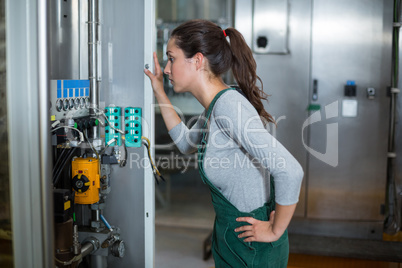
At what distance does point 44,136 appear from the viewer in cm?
115

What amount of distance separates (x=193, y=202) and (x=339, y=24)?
2445 mm

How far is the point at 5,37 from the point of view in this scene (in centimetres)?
115

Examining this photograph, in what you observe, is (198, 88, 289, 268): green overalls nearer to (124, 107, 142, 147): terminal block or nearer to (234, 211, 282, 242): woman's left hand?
(234, 211, 282, 242): woman's left hand

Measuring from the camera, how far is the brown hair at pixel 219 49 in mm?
1497

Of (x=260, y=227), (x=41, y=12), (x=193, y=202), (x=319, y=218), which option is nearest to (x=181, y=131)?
(x=260, y=227)

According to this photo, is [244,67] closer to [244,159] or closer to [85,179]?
[244,159]

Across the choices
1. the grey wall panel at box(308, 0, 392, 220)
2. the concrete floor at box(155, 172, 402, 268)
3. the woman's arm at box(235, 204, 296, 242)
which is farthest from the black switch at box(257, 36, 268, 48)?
the woman's arm at box(235, 204, 296, 242)

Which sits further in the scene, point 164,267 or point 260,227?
point 164,267

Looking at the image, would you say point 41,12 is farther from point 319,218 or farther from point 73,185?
point 319,218

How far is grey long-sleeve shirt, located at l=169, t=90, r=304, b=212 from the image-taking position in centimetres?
130

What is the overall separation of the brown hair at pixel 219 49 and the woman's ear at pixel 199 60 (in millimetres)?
11

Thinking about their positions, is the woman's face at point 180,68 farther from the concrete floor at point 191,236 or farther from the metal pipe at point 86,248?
the concrete floor at point 191,236

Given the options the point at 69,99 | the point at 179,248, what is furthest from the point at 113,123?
the point at 179,248

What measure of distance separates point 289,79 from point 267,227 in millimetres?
1968
